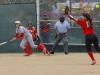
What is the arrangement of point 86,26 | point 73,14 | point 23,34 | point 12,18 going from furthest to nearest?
point 73,14 < point 12,18 < point 23,34 < point 86,26

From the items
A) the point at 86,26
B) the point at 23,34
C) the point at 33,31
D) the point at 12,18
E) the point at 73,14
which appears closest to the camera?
the point at 86,26

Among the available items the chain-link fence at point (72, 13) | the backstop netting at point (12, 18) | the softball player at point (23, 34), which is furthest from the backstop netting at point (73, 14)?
the softball player at point (23, 34)

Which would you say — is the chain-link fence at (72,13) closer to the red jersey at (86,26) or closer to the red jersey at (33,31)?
the red jersey at (33,31)

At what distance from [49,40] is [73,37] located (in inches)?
47.6

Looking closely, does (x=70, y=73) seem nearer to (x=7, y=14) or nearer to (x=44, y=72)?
(x=44, y=72)

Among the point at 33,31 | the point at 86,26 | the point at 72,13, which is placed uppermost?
the point at 86,26

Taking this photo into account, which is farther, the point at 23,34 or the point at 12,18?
the point at 12,18

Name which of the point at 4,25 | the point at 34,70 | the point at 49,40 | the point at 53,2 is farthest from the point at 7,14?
the point at 34,70

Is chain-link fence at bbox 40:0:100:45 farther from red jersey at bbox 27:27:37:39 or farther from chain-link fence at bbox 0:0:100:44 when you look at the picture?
red jersey at bbox 27:27:37:39

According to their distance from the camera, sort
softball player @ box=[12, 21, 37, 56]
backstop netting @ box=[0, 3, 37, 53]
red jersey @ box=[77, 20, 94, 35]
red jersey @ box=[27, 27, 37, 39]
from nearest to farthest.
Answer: red jersey @ box=[77, 20, 94, 35] → softball player @ box=[12, 21, 37, 56] → red jersey @ box=[27, 27, 37, 39] → backstop netting @ box=[0, 3, 37, 53]

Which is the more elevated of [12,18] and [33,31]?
[12,18]

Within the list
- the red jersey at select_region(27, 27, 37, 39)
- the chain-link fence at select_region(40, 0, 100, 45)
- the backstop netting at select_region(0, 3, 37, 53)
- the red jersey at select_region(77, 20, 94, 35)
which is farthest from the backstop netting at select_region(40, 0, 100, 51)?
→ the red jersey at select_region(77, 20, 94, 35)

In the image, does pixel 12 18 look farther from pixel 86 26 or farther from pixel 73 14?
pixel 86 26

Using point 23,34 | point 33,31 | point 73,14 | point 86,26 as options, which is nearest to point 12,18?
point 33,31
